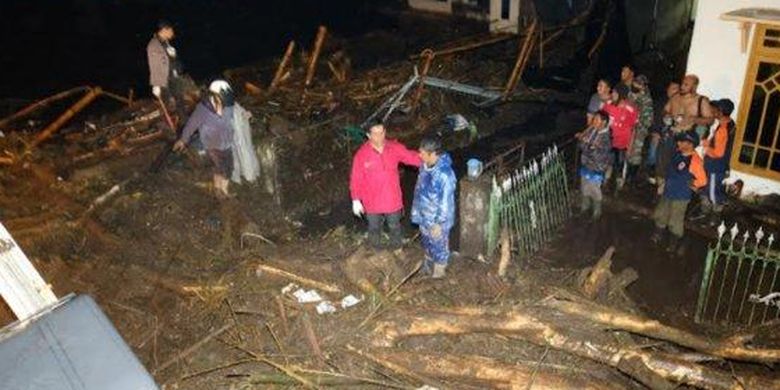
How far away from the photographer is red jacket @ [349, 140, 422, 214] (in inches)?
269

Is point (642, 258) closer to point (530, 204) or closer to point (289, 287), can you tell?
point (530, 204)

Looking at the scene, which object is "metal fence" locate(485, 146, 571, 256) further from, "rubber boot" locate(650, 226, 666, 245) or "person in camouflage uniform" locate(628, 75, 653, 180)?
"person in camouflage uniform" locate(628, 75, 653, 180)

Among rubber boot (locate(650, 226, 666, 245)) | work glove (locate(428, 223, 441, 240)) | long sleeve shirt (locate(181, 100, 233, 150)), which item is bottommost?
rubber boot (locate(650, 226, 666, 245))

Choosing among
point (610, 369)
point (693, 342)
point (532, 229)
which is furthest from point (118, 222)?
point (693, 342)

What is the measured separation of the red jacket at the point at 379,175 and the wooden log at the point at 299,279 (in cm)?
137

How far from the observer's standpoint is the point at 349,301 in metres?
5.96

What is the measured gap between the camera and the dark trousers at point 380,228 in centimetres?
743

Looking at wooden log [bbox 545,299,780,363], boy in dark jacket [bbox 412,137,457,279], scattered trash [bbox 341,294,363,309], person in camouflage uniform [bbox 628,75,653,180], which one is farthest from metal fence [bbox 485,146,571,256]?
scattered trash [bbox 341,294,363,309]

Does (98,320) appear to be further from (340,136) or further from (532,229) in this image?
(340,136)

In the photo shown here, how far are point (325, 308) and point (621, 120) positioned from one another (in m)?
5.38

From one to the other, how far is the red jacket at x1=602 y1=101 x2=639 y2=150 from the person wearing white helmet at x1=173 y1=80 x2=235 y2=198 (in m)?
5.47

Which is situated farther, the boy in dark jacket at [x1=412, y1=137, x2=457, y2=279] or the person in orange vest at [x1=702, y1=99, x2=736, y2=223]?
the person in orange vest at [x1=702, y1=99, x2=736, y2=223]

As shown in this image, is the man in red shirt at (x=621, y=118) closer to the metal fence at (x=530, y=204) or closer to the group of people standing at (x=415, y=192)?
the metal fence at (x=530, y=204)

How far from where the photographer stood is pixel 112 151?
378 inches
